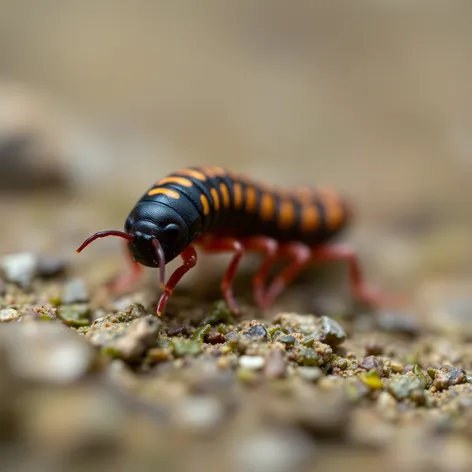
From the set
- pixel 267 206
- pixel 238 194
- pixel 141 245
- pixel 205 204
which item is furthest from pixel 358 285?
pixel 141 245

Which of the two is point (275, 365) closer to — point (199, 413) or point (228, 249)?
point (199, 413)

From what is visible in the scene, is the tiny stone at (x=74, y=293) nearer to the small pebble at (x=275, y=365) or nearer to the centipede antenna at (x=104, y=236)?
the centipede antenna at (x=104, y=236)

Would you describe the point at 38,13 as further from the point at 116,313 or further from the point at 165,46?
the point at 116,313

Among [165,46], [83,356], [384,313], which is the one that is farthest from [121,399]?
[165,46]

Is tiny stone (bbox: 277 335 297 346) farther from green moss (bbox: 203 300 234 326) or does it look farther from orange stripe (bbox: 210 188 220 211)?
orange stripe (bbox: 210 188 220 211)

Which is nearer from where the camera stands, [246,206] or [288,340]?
[288,340]

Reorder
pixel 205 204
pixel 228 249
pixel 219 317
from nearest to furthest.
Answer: pixel 219 317 < pixel 205 204 < pixel 228 249
